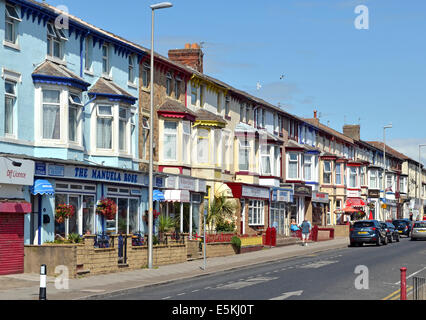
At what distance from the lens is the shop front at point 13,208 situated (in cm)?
2494

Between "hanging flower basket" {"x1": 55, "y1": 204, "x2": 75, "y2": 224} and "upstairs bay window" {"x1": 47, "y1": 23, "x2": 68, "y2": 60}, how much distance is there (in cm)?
572

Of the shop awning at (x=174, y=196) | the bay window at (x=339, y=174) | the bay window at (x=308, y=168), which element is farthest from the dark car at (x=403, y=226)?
the shop awning at (x=174, y=196)

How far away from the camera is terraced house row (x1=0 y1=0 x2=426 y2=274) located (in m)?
26.7

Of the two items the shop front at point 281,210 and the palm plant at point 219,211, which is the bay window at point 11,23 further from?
the shop front at point 281,210

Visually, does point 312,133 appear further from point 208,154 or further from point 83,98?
point 83,98

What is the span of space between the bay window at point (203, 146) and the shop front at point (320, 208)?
22060mm

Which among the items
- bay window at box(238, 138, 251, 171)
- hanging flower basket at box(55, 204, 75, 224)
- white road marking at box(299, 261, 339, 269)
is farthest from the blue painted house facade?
bay window at box(238, 138, 251, 171)

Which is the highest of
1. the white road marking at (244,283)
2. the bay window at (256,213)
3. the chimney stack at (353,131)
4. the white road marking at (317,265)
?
the chimney stack at (353,131)

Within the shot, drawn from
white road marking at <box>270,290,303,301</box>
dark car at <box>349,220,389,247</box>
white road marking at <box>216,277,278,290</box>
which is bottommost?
white road marking at <box>216,277,278,290</box>

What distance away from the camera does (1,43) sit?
26109 mm

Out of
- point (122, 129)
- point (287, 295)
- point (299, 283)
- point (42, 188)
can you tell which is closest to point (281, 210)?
point (122, 129)

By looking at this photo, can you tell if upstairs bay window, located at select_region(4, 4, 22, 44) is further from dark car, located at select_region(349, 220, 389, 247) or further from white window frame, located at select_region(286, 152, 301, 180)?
white window frame, located at select_region(286, 152, 301, 180)
